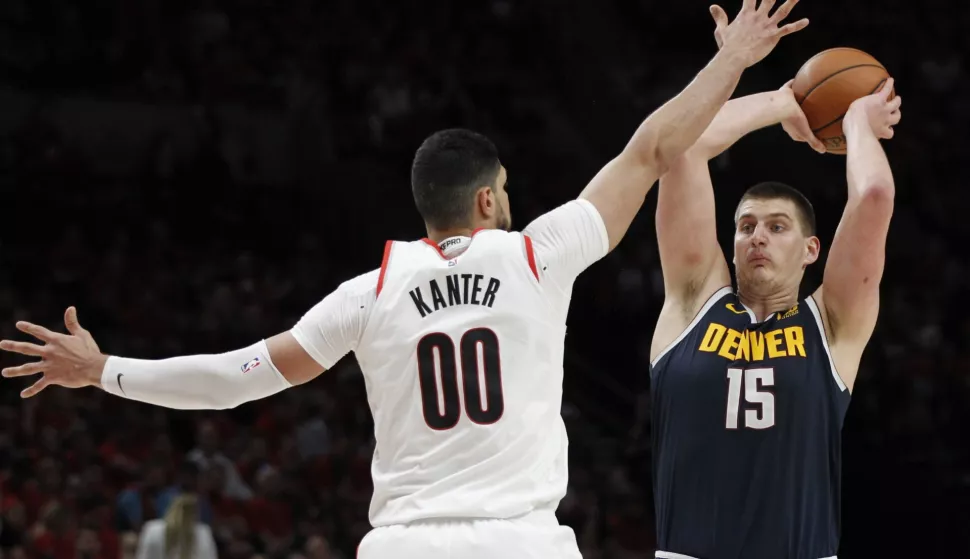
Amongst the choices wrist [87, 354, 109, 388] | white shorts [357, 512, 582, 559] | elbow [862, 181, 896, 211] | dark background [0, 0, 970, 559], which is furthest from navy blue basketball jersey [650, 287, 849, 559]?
dark background [0, 0, 970, 559]

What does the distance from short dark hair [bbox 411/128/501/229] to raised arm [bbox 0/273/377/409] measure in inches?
10.8

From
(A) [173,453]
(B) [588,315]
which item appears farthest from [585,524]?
(A) [173,453]

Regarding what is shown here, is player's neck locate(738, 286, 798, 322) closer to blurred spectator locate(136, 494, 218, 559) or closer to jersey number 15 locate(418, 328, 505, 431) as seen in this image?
jersey number 15 locate(418, 328, 505, 431)

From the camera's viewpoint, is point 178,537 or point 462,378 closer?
point 462,378

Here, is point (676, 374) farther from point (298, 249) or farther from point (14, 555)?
point (298, 249)

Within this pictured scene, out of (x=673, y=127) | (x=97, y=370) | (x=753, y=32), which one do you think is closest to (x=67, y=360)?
(x=97, y=370)

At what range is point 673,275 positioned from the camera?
480cm

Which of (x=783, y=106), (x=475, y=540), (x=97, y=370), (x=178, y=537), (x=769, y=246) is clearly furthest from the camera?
(x=178, y=537)

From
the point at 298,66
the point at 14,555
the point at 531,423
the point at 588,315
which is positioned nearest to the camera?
the point at 531,423

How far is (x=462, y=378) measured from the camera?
11.6 feet

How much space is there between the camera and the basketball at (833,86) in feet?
16.0

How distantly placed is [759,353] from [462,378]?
146 cm

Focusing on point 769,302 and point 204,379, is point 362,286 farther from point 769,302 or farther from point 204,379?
point 769,302

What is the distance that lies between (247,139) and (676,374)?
394 inches
